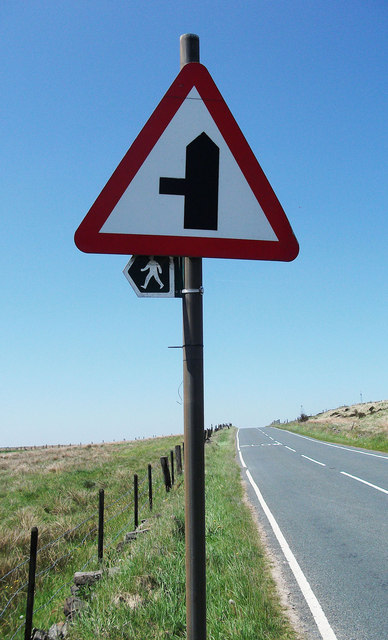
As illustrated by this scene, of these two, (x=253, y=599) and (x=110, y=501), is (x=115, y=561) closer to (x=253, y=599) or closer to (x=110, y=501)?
(x=253, y=599)

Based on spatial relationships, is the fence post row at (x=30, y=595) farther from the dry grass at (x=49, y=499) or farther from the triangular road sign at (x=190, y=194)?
the triangular road sign at (x=190, y=194)

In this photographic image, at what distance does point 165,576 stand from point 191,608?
3.45m

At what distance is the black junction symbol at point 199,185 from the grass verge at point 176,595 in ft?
11.2

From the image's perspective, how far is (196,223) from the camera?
1908 mm

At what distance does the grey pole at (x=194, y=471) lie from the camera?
1808mm

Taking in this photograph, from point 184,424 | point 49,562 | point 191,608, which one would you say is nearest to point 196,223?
point 184,424

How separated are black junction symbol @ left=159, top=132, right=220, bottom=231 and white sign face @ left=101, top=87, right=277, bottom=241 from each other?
0.06ft

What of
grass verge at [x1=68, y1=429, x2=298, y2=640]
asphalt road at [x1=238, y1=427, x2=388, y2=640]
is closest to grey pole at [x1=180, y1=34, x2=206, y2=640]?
grass verge at [x1=68, y1=429, x2=298, y2=640]

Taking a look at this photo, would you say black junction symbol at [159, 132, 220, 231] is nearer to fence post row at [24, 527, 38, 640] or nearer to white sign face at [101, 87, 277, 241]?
white sign face at [101, 87, 277, 241]

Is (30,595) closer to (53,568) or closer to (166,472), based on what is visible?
(53,568)

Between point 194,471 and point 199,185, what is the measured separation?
113 cm

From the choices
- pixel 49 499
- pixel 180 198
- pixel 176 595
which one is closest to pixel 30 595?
pixel 176 595

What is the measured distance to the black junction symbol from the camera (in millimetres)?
1915

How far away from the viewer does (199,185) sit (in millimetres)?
1946
